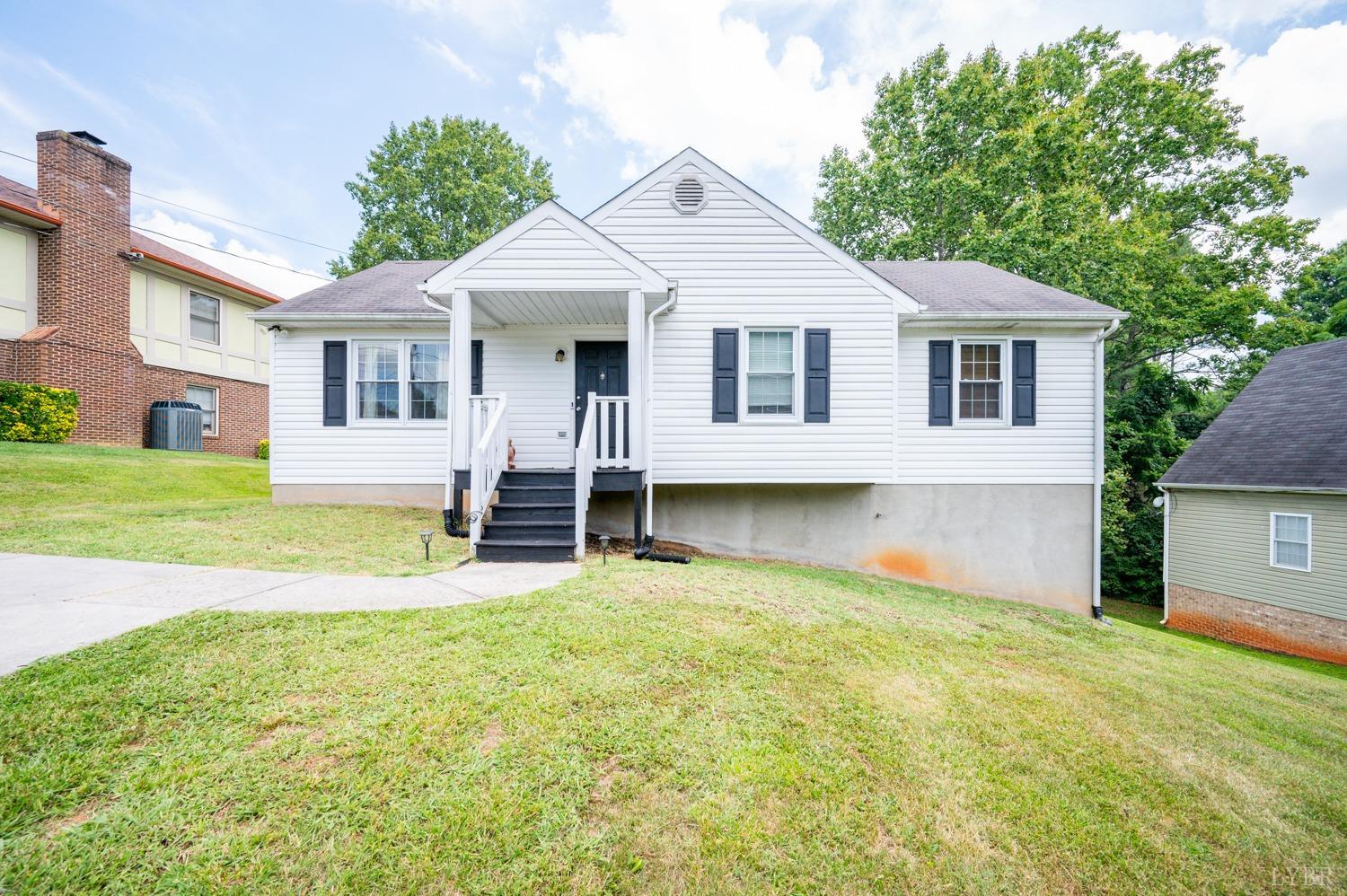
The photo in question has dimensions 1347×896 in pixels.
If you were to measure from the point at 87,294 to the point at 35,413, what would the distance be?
10.9ft

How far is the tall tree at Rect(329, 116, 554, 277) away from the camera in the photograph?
2322cm

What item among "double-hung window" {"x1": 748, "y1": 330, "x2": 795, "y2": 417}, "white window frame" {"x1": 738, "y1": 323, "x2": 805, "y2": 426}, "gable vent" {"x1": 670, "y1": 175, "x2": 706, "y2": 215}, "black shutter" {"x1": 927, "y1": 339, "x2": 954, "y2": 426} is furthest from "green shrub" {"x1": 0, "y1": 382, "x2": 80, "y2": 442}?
"black shutter" {"x1": 927, "y1": 339, "x2": 954, "y2": 426}

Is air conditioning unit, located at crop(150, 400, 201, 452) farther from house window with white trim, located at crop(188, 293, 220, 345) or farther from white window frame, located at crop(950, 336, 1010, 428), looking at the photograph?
white window frame, located at crop(950, 336, 1010, 428)

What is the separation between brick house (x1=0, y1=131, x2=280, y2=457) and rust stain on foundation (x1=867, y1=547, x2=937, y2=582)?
15240mm

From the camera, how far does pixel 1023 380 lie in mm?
8891

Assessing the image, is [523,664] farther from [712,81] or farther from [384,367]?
[712,81]

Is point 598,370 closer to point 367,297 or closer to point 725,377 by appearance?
point 725,377

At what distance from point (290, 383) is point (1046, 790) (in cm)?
1084

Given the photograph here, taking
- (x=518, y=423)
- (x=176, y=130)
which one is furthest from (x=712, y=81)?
(x=176, y=130)

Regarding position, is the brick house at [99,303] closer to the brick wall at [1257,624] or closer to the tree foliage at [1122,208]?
the tree foliage at [1122,208]

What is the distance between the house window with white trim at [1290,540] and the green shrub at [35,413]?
26186 millimetres

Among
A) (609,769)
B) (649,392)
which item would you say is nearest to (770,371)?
(649,392)

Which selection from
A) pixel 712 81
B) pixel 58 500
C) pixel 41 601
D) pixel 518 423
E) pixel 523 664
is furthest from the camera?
pixel 712 81

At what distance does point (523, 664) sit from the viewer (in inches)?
134
